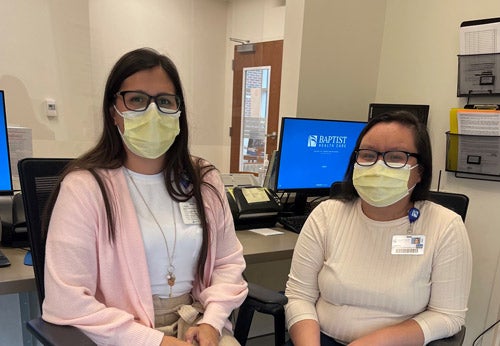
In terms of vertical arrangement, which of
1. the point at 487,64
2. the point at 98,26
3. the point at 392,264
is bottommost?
the point at 392,264

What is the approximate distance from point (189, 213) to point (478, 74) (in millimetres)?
1657

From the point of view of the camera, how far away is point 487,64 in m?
1.89

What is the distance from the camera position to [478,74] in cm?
193

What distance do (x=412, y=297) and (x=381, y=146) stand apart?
0.48 m

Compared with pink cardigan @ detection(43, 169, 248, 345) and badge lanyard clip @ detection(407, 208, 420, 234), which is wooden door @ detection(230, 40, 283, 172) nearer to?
badge lanyard clip @ detection(407, 208, 420, 234)

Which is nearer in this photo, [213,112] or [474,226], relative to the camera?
[474,226]

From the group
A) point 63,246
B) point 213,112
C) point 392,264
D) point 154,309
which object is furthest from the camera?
point 213,112

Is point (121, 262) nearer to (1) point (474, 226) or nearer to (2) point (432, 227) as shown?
(2) point (432, 227)

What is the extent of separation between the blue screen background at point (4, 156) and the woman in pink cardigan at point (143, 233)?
1.74ft

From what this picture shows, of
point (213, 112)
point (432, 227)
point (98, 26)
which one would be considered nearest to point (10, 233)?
point (432, 227)

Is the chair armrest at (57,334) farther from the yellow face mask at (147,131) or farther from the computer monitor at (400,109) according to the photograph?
the computer monitor at (400,109)

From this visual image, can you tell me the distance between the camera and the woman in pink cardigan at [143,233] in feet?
3.17

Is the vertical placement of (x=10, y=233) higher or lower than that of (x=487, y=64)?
lower

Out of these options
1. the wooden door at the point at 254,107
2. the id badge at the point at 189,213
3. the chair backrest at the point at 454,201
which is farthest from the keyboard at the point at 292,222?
the wooden door at the point at 254,107
